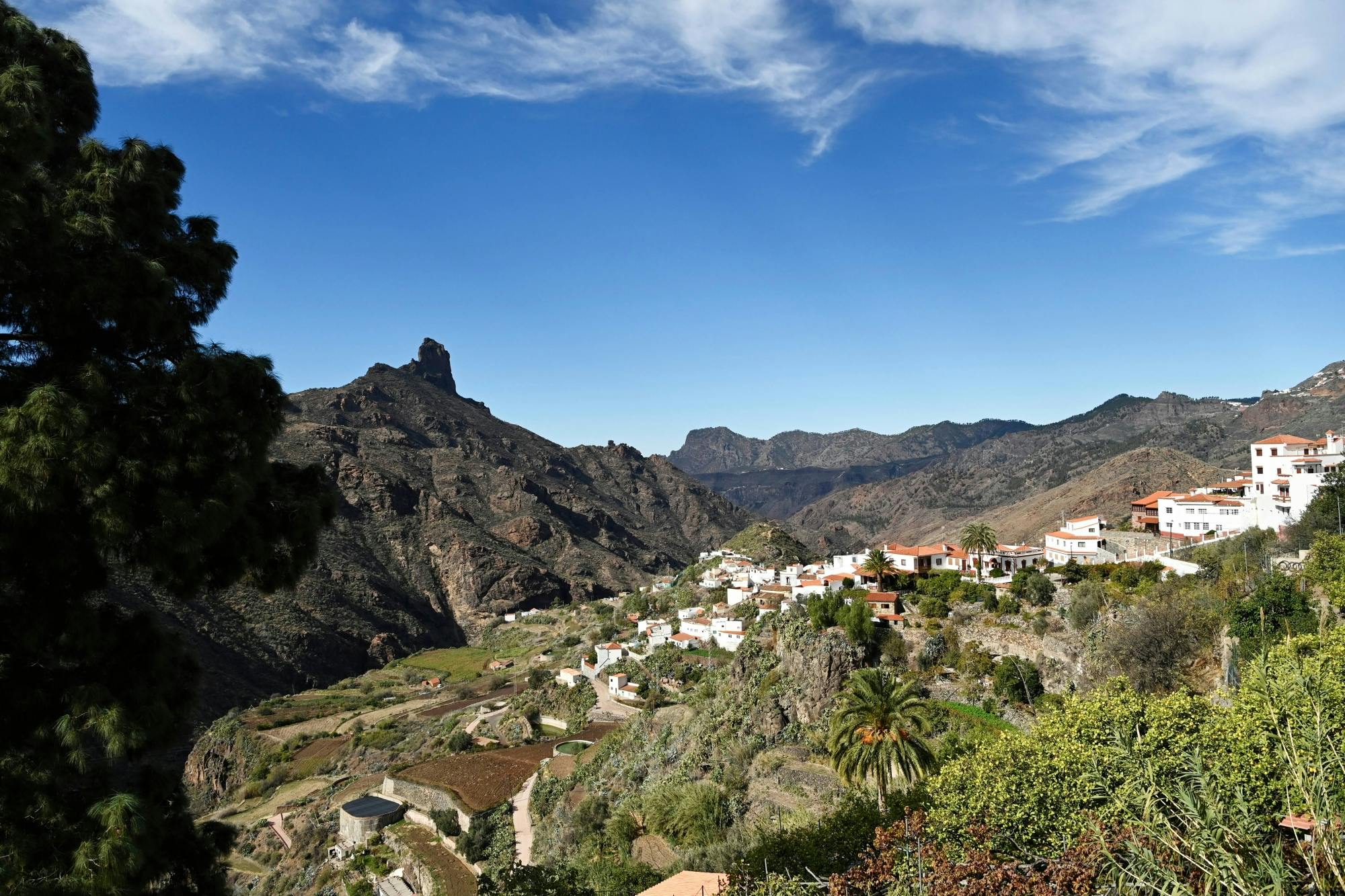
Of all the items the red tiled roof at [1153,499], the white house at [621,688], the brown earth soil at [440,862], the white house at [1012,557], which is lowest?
the brown earth soil at [440,862]

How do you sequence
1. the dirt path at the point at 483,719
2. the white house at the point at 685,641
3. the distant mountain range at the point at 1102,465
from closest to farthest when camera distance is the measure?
the dirt path at the point at 483,719 → the white house at the point at 685,641 → the distant mountain range at the point at 1102,465

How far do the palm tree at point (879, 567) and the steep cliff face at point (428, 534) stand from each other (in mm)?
31380

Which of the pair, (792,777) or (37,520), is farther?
(792,777)

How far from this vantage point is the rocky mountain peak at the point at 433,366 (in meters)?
189

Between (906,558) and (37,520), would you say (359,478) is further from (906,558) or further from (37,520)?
(37,520)

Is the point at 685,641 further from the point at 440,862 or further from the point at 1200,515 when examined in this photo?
the point at 1200,515

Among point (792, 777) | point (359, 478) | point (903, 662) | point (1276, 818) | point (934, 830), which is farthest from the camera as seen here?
point (359, 478)

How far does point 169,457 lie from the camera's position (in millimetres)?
5508

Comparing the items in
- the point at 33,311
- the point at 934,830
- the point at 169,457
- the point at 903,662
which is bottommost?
the point at 903,662

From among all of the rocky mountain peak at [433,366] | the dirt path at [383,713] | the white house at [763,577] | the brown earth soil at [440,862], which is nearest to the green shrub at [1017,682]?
the brown earth soil at [440,862]

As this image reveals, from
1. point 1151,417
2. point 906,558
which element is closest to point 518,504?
point 906,558

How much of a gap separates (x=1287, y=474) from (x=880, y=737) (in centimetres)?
3466

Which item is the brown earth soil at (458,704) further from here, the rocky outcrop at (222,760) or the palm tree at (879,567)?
the palm tree at (879,567)

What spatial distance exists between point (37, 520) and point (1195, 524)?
48.1m
